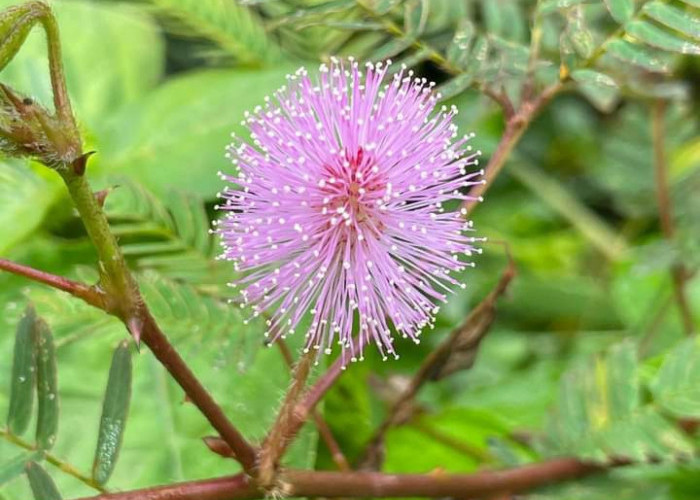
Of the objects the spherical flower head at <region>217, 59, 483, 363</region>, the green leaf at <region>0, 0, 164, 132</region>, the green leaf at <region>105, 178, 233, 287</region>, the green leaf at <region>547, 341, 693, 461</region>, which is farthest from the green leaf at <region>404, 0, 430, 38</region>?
the green leaf at <region>0, 0, 164, 132</region>

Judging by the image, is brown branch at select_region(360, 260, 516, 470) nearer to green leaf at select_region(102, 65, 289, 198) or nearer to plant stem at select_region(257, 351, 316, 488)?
plant stem at select_region(257, 351, 316, 488)

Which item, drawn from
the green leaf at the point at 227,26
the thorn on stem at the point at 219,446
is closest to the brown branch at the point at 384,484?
the thorn on stem at the point at 219,446

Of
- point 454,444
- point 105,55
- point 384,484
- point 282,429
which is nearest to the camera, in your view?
point 282,429

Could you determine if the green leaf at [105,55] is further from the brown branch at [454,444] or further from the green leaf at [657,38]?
the green leaf at [657,38]

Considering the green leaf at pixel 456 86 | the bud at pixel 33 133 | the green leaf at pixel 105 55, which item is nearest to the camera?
the bud at pixel 33 133

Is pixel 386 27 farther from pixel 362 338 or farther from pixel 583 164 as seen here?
pixel 583 164

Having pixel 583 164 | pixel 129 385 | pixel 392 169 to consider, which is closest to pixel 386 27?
pixel 392 169

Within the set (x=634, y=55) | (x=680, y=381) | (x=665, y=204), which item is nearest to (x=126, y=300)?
(x=634, y=55)

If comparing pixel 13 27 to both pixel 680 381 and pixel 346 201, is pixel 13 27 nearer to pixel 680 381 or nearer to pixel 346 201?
pixel 346 201
